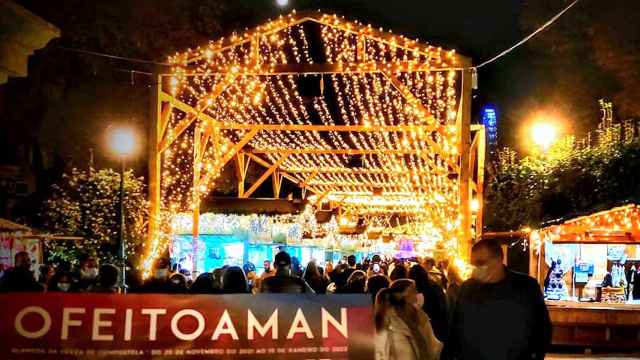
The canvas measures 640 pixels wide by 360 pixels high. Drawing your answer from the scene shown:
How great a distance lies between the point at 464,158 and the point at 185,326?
35.1 ft

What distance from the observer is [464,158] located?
15.9m

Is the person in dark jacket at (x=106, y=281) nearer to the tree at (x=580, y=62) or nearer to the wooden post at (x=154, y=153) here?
the wooden post at (x=154, y=153)

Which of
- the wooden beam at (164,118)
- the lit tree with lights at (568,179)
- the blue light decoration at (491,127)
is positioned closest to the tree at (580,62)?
the lit tree with lights at (568,179)

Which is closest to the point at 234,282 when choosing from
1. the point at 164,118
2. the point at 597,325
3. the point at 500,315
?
the point at 500,315

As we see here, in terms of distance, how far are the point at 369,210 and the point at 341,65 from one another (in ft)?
80.8

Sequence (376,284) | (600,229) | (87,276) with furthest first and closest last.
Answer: (600,229), (87,276), (376,284)

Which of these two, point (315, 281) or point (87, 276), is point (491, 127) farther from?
point (87, 276)

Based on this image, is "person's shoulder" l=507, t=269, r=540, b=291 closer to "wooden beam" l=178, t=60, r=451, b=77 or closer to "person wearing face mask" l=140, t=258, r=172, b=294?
"person wearing face mask" l=140, t=258, r=172, b=294

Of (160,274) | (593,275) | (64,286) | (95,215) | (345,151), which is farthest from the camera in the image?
(95,215)

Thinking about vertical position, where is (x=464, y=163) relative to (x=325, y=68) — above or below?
below

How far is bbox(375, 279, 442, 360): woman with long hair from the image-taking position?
19.7 feet

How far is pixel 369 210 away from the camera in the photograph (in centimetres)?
4050

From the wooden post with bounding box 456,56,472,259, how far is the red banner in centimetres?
988

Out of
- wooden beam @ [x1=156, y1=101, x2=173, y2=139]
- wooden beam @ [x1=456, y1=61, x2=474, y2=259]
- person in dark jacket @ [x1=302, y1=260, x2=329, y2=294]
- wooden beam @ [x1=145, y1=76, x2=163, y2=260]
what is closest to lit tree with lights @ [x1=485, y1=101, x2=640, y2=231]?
wooden beam @ [x1=456, y1=61, x2=474, y2=259]
